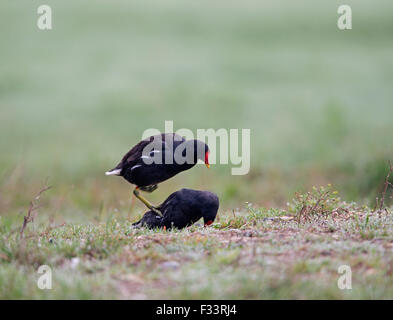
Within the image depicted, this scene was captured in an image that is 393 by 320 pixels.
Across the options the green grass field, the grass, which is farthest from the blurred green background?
the grass

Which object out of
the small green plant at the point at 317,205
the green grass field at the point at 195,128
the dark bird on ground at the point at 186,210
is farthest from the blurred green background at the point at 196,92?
the small green plant at the point at 317,205

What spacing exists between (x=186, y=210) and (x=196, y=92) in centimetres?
1165

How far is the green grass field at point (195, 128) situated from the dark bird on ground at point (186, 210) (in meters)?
0.21

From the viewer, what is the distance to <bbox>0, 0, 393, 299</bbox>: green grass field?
189 inches

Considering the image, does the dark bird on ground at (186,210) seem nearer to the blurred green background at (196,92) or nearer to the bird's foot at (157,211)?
the bird's foot at (157,211)

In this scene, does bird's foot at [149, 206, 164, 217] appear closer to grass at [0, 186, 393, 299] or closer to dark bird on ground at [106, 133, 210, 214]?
dark bird on ground at [106, 133, 210, 214]

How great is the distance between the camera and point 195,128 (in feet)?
48.3

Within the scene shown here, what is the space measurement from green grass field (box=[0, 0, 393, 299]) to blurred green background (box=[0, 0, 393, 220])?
6 centimetres

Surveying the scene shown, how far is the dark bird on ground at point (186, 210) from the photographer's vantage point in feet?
21.1

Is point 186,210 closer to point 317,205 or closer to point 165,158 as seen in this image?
point 165,158

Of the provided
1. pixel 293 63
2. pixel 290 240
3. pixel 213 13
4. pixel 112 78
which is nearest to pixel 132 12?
pixel 213 13

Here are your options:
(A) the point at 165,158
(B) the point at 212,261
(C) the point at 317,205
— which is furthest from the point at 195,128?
(B) the point at 212,261

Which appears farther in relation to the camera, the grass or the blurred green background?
the blurred green background

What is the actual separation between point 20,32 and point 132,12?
15.1 feet
